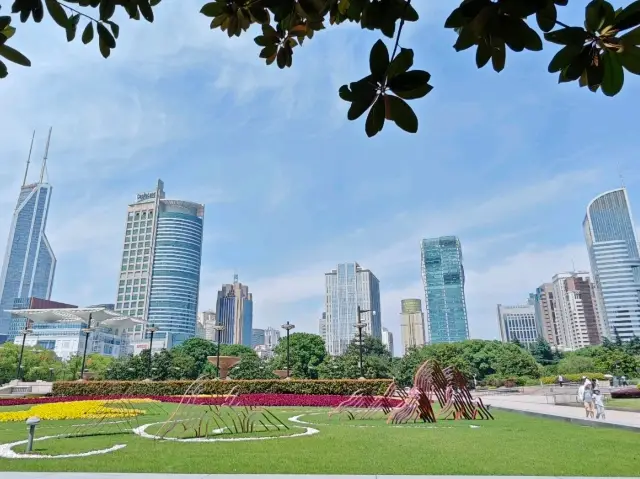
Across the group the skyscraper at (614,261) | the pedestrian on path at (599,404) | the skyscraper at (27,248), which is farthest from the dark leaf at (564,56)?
the skyscraper at (27,248)

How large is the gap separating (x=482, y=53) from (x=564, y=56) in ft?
0.63

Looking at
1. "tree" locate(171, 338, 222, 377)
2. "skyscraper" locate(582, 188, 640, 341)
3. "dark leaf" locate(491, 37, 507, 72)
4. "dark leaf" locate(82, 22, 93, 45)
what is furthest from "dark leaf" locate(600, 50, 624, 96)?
"skyscraper" locate(582, 188, 640, 341)

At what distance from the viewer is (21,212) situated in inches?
6535

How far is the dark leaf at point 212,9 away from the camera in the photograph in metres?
1.51

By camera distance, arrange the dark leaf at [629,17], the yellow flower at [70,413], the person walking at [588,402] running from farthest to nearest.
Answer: the yellow flower at [70,413], the person walking at [588,402], the dark leaf at [629,17]

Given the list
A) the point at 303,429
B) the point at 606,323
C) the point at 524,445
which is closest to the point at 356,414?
the point at 303,429

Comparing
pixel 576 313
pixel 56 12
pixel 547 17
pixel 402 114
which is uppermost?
pixel 576 313

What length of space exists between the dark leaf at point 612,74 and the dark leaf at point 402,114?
47 cm

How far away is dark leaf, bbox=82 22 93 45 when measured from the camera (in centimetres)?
178

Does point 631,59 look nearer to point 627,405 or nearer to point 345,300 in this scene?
point 627,405

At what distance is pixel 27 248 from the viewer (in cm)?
16488

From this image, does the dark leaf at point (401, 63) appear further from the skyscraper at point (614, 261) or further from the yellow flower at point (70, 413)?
the skyscraper at point (614, 261)

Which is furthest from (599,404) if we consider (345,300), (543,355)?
(345,300)

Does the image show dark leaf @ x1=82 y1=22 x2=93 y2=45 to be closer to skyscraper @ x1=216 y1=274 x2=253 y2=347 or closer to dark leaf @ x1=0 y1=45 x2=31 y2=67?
dark leaf @ x1=0 y1=45 x2=31 y2=67
